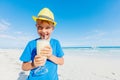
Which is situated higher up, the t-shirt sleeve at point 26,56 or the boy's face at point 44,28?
the boy's face at point 44,28

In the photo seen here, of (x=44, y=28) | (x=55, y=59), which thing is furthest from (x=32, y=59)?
(x=44, y=28)

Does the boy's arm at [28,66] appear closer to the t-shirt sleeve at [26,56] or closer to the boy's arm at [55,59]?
the t-shirt sleeve at [26,56]

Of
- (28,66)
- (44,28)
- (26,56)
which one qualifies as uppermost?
(44,28)

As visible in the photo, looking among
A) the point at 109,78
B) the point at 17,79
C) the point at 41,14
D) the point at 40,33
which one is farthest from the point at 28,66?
the point at 109,78

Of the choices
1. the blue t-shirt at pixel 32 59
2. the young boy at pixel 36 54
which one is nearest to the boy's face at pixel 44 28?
the young boy at pixel 36 54

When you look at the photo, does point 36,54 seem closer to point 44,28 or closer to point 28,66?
point 28,66

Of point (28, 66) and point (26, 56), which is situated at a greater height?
point (26, 56)

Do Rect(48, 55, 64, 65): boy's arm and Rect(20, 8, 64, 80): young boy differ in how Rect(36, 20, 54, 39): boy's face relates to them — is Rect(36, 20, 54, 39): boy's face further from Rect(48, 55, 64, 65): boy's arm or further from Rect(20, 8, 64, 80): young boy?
Rect(48, 55, 64, 65): boy's arm

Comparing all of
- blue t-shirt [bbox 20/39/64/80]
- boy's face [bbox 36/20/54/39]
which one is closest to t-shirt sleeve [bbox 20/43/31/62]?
blue t-shirt [bbox 20/39/64/80]

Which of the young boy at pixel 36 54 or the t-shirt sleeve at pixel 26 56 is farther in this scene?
the t-shirt sleeve at pixel 26 56

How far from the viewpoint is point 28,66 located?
2.17 m

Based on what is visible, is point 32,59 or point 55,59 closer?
point 55,59

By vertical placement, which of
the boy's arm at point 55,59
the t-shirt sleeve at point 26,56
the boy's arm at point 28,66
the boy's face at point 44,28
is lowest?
the boy's arm at point 28,66

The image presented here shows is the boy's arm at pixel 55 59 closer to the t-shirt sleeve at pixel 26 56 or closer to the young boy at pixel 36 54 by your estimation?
the young boy at pixel 36 54
